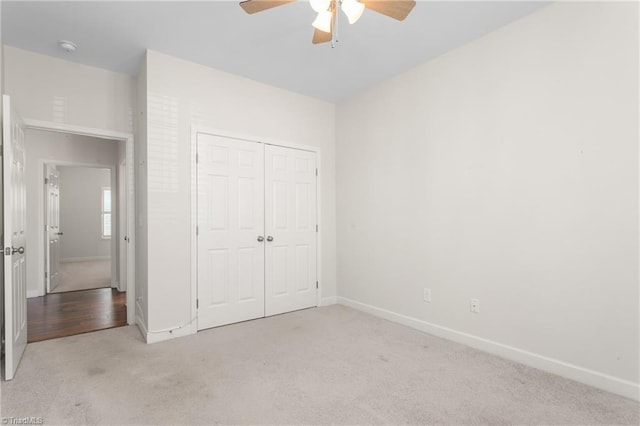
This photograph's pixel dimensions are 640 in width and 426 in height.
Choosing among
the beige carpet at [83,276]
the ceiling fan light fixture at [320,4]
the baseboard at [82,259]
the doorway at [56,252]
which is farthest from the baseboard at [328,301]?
the baseboard at [82,259]

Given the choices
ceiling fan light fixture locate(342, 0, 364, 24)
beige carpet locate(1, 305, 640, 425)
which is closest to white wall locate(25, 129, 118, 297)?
beige carpet locate(1, 305, 640, 425)

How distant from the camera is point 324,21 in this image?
6.55 feet

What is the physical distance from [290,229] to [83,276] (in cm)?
493

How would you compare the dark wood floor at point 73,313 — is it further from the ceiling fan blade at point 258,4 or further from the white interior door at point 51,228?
the ceiling fan blade at point 258,4

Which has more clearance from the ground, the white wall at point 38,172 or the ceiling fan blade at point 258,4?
the ceiling fan blade at point 258,4

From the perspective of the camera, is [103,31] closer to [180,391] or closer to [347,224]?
[180,391]

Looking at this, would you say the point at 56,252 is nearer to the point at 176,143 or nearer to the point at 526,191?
the point at 176,143

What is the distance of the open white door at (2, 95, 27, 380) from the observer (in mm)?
2236

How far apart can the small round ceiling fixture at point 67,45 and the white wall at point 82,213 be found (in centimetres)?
631

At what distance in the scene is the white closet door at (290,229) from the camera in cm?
388

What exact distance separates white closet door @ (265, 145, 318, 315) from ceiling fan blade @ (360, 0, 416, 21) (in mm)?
2195

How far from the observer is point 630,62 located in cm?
209

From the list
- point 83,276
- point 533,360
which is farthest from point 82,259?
point 533,360

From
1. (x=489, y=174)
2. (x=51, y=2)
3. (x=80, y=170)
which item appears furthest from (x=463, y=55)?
(x=80, y=170)
